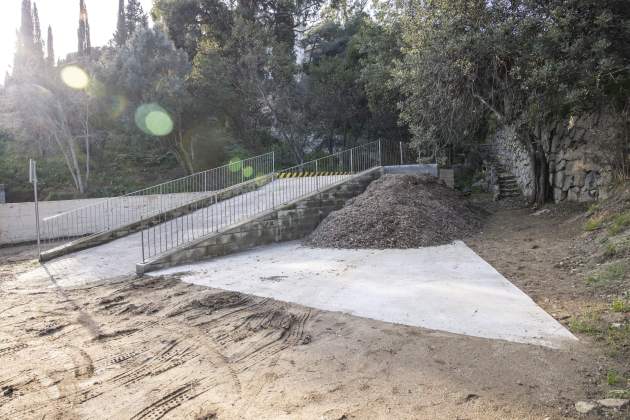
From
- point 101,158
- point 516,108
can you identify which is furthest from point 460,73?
point 101,158

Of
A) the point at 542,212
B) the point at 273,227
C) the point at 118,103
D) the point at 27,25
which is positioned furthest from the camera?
the point at 27,25

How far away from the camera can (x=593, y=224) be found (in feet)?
22.9

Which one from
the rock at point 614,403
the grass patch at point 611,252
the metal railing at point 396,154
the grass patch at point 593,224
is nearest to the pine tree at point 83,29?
the metal railing at point 396,154

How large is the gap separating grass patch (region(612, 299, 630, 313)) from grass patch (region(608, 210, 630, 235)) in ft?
8.71

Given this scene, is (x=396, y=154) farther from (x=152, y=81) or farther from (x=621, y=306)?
(x=621, y=306)

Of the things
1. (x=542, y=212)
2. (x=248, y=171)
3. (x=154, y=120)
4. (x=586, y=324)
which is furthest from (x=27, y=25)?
(x=586, y=324)

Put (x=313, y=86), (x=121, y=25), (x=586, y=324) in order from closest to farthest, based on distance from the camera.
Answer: (x=586, y=324) → (x=313, y=86) → (x=121, y=25)

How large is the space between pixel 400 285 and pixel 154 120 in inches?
569

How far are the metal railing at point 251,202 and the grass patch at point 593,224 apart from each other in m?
5.85

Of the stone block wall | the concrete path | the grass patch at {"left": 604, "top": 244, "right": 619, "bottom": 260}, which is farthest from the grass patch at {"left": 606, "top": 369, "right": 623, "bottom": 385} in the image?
the stone block wall

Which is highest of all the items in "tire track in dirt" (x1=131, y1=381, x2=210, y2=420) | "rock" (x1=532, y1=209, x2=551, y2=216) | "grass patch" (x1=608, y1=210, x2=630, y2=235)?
"grass patch" (x1=608, y1=210, x2=630, y2=235)

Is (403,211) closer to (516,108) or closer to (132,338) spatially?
(516,108)

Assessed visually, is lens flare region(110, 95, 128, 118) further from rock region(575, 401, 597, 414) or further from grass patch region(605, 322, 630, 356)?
rock region(575, 401, 597, 414)

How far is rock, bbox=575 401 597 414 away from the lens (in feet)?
7.98
